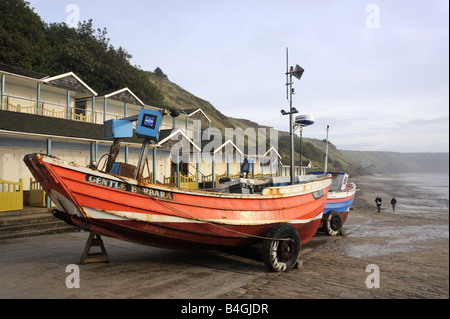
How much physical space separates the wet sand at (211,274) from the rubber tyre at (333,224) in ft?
7.86

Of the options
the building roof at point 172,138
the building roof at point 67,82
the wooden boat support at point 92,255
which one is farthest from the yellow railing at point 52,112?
the wooden boat support at point 92,255

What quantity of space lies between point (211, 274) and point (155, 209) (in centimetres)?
191

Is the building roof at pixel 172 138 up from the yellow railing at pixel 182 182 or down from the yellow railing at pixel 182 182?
up

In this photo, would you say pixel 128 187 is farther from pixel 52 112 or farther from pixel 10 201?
pixel 52 112

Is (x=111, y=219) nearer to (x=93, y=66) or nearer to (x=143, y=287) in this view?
(x=143, y=287)

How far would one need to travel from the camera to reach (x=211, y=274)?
659 cm

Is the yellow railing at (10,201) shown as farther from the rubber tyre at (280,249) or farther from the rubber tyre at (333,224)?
the rubber tyre at (333,224)

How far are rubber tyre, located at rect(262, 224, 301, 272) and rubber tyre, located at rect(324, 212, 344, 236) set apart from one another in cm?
603

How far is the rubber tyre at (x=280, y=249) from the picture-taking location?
6812mm

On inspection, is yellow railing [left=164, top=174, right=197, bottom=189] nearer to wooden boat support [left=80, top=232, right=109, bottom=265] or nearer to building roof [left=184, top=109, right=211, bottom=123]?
building roof [left=184, top=109, right=211, bottom=123]

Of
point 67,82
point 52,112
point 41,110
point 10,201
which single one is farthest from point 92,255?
point 67,82

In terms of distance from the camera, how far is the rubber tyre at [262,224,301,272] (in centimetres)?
681

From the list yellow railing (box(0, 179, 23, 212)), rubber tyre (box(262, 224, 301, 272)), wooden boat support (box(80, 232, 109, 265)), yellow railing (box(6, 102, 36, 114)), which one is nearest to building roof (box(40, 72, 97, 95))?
yellow railing (box(6, 102, 36, 114))
